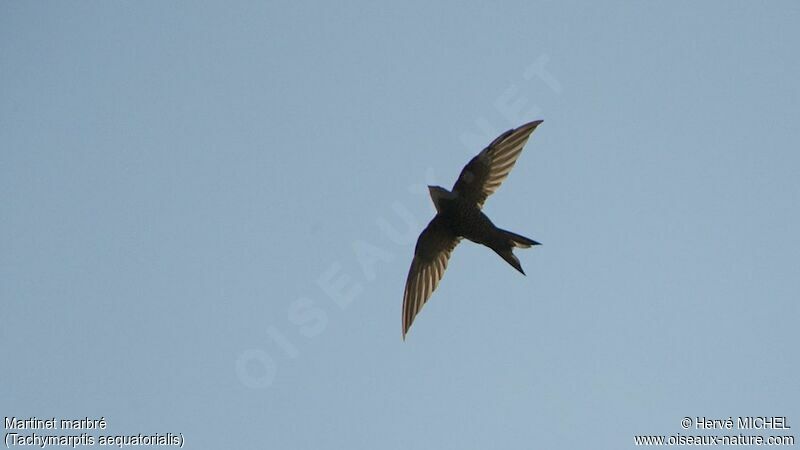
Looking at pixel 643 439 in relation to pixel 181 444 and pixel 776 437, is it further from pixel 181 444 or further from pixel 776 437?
pixel 181 444

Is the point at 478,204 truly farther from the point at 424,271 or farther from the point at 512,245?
the point at 424,271

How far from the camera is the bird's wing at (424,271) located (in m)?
10.1

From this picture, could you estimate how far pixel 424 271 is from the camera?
10.2m

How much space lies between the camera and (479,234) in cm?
933

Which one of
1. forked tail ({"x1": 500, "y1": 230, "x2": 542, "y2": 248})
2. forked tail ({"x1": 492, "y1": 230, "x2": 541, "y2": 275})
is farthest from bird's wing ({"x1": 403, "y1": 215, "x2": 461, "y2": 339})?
forked tail ({"x1": 500, "y1": 230, "x2": 542, "y2": 248})

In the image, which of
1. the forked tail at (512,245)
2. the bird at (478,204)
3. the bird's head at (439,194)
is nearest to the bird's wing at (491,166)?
the bird at (478,204)

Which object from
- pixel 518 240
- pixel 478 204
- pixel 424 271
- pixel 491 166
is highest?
pixel 491 166

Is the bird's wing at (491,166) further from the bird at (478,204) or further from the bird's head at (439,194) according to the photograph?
the bird's head at (439,194)

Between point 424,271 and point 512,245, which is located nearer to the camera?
point 512,245

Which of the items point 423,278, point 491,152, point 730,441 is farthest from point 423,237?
point 730,441

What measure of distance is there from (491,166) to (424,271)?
5.13 feet

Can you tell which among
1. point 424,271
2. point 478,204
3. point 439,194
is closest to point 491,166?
point 478,204

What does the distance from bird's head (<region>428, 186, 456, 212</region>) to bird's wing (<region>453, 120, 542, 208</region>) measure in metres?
0.13

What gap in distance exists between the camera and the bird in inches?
357
